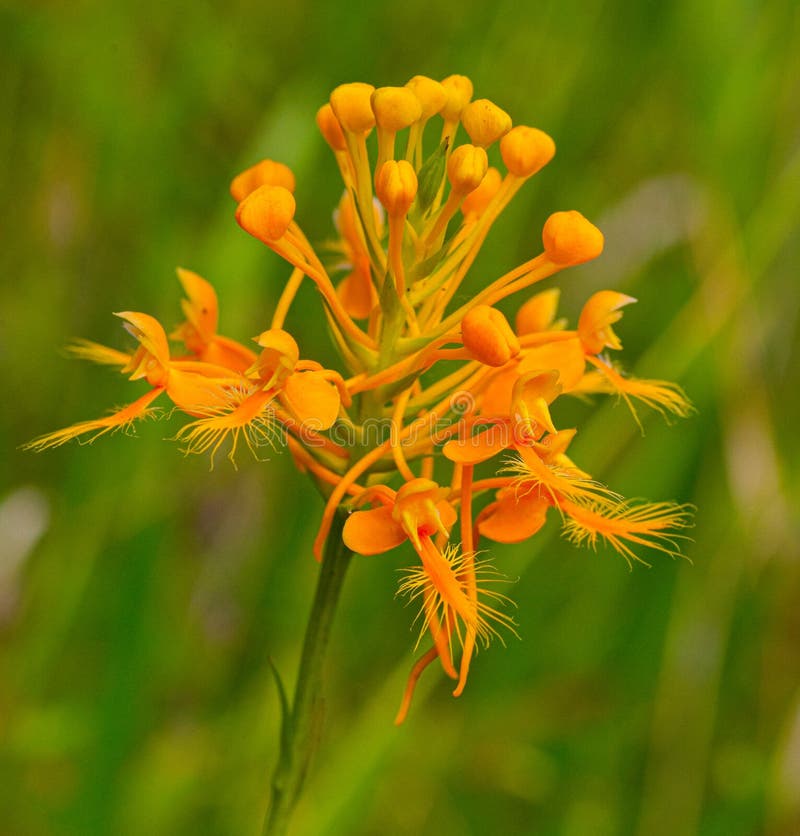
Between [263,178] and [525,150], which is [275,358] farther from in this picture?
[525,150]

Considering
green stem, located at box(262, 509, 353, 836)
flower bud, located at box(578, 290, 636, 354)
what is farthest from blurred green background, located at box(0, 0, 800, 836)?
flower bud, located at box(578, 290, 636, 354)

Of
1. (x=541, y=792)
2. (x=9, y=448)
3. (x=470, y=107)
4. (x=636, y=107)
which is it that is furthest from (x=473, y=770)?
(x=636, y=107)

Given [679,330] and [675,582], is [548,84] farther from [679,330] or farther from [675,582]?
[675,582]

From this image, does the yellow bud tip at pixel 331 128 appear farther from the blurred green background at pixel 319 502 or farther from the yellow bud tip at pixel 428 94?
the blurred green background at pixel 319 502

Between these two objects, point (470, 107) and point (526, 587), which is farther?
point (526, 587)

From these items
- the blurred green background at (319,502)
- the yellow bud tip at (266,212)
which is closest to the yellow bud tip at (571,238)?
the yellow bud tip at (266,212)

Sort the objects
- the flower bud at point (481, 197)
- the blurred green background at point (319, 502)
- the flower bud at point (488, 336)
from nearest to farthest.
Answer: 1. the flower bud at point (488, 336)
2. the flower bud at point (481, 197)
3. the blurred green background at point (319, 502)
